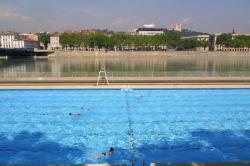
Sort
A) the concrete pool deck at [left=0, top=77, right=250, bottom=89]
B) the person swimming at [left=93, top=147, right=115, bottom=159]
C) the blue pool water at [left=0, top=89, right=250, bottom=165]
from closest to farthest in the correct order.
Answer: the person swimming at [left=93, top=147, right=115, bottom=159], the blue pool water at [left=0, top=89, right=250, bottom=165], the concrete pool deck at [left=0, top=77, right=250, bottom=89]

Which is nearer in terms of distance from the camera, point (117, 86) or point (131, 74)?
point (117, 86)

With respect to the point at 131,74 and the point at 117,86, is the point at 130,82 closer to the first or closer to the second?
the point at 131,74

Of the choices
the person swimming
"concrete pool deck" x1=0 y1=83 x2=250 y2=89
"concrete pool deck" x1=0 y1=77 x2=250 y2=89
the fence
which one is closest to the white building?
the fence

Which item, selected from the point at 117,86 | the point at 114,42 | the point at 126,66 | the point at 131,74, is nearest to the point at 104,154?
the point at 117,86

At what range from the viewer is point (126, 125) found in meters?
16.9

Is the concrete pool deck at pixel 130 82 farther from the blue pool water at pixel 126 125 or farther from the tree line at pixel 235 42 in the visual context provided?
the tree line at pixel 235 42

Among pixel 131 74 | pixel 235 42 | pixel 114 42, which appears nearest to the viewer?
pixel 131 74

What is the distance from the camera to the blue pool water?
13.1 m

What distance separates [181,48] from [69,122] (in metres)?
152

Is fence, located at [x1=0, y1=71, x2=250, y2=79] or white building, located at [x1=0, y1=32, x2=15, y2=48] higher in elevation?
white building, located at [x1=0, y1=32, x2=15, y2=48]

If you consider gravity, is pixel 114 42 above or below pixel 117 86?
above

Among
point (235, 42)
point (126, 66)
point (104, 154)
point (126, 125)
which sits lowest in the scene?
point (104, 154)

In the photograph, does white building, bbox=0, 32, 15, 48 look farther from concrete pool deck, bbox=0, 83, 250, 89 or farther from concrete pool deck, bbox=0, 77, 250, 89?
concrete pool deck, bbox=0, 83, 250, 89

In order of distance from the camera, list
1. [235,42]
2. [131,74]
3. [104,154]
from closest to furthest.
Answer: [104,154] < [131,74] < [235,42]
